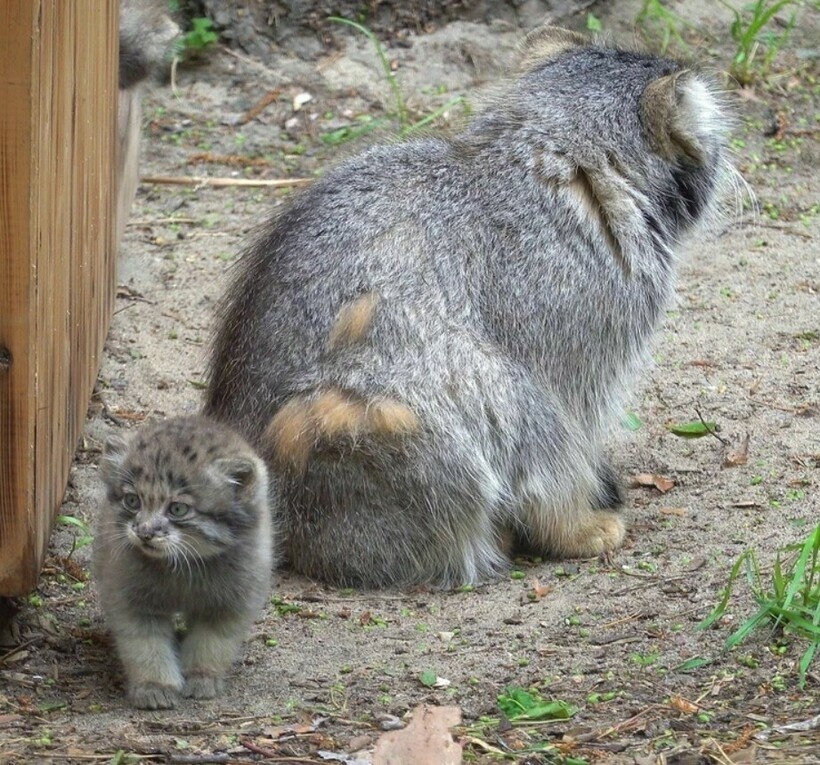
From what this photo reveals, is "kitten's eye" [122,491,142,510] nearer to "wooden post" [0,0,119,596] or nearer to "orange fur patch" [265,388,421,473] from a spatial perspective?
"wooden post" [0,0,119,596]

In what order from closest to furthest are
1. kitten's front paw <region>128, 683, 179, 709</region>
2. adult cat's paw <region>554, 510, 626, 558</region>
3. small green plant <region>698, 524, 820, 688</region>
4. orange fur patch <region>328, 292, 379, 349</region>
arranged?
kitten's front paw <region>128, 683, 179, 709</region>, small green plant <region>698, 524, 820, 688</region>, orange fur patch <region>328, 292, 379, 349</region>, adult cat's paw <region>554, 510, 626, 558</region>

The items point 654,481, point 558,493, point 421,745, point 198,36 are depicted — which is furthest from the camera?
point 198,36

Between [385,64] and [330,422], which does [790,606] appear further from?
[385,64]

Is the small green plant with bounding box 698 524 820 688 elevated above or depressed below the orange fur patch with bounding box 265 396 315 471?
below

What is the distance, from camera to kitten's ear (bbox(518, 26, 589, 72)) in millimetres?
5879

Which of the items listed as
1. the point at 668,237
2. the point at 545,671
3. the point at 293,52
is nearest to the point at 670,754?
the point at 545,671

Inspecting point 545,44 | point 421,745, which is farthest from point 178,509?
point 545,44

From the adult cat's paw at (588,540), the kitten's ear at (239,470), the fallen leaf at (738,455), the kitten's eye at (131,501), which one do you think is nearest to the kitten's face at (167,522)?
the kitten's eye at (131,501)

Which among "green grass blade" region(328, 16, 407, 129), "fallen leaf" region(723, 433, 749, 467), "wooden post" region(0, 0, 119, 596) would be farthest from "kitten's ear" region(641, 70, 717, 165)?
"green grass blade" region(328, 16, 407, 129)

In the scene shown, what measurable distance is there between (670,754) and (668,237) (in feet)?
7.81

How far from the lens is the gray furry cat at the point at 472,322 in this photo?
16.5 feet

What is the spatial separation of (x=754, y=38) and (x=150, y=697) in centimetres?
644

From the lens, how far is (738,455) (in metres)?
5.92

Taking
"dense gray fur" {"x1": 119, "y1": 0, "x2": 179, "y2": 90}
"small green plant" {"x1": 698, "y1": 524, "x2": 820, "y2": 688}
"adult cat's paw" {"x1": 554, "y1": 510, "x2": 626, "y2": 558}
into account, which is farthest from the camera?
"dense gray fur" {"x1": 119, "y1": 0, "x2": 179, "y2": 90}
